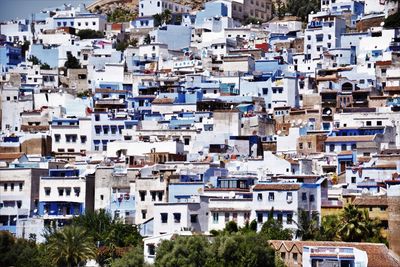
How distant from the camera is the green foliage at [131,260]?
114 feet

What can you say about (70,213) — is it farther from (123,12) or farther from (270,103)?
(123,12)

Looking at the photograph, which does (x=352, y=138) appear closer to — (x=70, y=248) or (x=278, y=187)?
(x=278, y=187)

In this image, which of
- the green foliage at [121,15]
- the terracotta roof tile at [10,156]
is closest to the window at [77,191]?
the terracotta roof tile at [10,156]

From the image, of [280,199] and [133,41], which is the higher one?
[133,41]

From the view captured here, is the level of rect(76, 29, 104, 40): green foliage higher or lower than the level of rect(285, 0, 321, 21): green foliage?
lower

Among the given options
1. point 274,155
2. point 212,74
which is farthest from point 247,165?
point 212,74

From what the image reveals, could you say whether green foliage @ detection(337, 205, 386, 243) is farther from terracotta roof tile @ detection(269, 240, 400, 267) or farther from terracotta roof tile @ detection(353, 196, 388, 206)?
terracotta roof tile @ detection(269, 240, 400, 267)

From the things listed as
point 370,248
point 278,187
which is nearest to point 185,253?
point 278,187

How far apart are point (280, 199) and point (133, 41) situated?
136 ft

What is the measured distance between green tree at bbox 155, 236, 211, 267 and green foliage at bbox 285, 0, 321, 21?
47.4 m

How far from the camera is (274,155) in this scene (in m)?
46.1

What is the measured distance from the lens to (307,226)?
37.8 m

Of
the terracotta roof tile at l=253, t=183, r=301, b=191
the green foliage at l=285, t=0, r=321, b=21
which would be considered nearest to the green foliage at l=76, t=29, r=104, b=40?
the green foliage at l=285, t=0, r=321, b=21

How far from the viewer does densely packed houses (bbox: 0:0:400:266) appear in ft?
131
